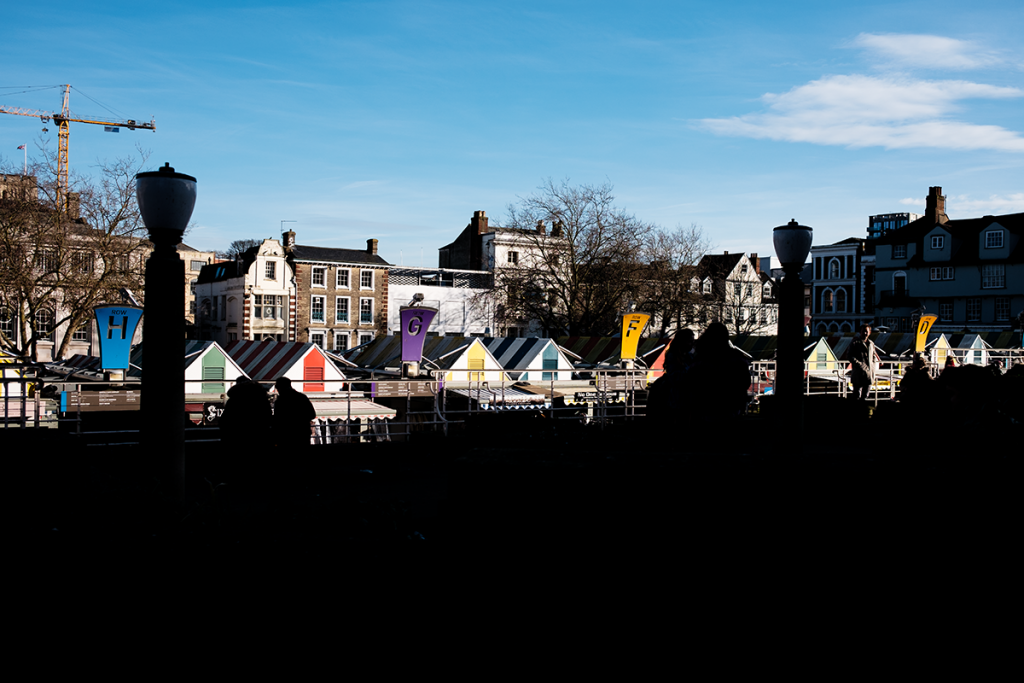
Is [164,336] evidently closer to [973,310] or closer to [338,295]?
[338,295]

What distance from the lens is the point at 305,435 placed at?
1023 cm

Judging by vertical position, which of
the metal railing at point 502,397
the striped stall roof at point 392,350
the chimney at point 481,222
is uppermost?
the chimney at point 481,222

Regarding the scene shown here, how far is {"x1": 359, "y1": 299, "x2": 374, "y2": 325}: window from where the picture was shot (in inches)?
2689

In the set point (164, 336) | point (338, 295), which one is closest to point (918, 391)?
point (164, 336)

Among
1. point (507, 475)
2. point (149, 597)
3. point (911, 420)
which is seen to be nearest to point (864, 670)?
point (507, 475)

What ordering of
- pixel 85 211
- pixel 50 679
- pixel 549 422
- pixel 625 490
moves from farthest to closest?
pixel 85 211
pixel 549 422
pixel 625 490
pixel 50 679

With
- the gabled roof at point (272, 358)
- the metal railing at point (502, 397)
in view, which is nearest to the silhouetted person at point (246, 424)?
the metal railing at point (502, 397)

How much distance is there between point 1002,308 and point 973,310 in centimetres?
223

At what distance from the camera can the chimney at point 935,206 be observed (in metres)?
69.2

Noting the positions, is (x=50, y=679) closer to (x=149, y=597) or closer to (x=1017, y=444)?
(x=149, y=597)

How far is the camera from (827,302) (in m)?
79.6

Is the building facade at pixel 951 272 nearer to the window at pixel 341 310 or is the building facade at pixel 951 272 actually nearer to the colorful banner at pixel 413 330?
the window at pixel 341 310

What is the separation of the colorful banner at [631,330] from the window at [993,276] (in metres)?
50.9

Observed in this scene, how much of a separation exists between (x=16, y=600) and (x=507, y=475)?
6.65 ft
